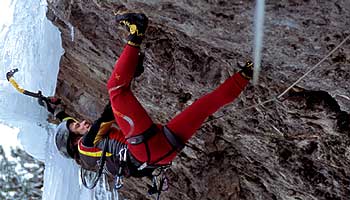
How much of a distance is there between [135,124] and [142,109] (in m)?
0.11

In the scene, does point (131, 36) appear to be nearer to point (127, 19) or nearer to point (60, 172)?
point (127, 19)

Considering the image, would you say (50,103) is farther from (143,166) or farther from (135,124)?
(135,124)

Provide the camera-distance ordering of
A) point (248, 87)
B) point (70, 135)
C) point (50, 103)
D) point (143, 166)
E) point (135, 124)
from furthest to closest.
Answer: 1. point (50, 103)
2. point (70, 135)
3. point (248, 87)
4. point (143, 166)
5. point (135, 124)

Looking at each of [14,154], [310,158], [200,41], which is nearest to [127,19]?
[200,41]

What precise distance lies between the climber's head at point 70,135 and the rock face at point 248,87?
0.84 metres

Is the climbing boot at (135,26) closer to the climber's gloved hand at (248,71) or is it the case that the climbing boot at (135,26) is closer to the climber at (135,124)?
the climber at (135,124)

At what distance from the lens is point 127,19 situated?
11.5ft

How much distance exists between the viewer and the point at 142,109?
11.8 feet

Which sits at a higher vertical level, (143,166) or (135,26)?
(135,26)

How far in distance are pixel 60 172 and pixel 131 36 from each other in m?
2.98

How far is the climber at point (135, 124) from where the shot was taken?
3.46 m

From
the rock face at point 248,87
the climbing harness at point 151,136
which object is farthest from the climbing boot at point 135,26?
the climbing harness at point 151,136

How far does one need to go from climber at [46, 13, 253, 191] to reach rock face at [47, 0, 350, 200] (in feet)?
1.02

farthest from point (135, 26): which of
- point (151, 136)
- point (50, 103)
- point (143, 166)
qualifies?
point (50, 103)
